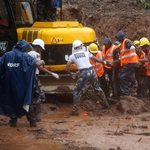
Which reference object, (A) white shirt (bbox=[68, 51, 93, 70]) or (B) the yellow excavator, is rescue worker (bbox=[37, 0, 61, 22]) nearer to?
(B) the yellow excavator

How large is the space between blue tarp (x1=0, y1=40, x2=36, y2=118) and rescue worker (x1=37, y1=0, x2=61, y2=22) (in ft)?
12.5

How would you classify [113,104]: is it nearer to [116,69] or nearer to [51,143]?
[116,69]

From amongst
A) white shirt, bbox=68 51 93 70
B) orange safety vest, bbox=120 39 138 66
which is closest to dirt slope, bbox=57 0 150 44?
orange safety vest, bbox=120 39 138 66

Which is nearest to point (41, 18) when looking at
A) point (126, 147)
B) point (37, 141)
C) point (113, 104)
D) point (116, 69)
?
point (116, 69)

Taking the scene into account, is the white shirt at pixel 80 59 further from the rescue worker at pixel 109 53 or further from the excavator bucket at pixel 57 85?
the rescue worker at pixel 109 53

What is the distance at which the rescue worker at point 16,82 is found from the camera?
5277 millimetres

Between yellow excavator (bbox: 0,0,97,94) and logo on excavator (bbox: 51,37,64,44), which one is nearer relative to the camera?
yellow excavator (bbox: 0,0,97,94)

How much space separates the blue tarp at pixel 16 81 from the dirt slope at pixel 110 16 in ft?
32.6

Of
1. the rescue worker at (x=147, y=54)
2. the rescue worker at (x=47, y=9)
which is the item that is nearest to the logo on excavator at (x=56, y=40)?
the rescue worker at (x=47, y=9)

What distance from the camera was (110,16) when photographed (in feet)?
51.7

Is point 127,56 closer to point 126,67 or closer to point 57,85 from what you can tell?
point 126,67

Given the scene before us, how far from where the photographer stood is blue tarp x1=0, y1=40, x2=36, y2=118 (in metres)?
5.28

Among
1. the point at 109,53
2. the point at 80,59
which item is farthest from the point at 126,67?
the point at 80,59

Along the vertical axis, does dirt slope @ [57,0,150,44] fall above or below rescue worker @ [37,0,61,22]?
below
